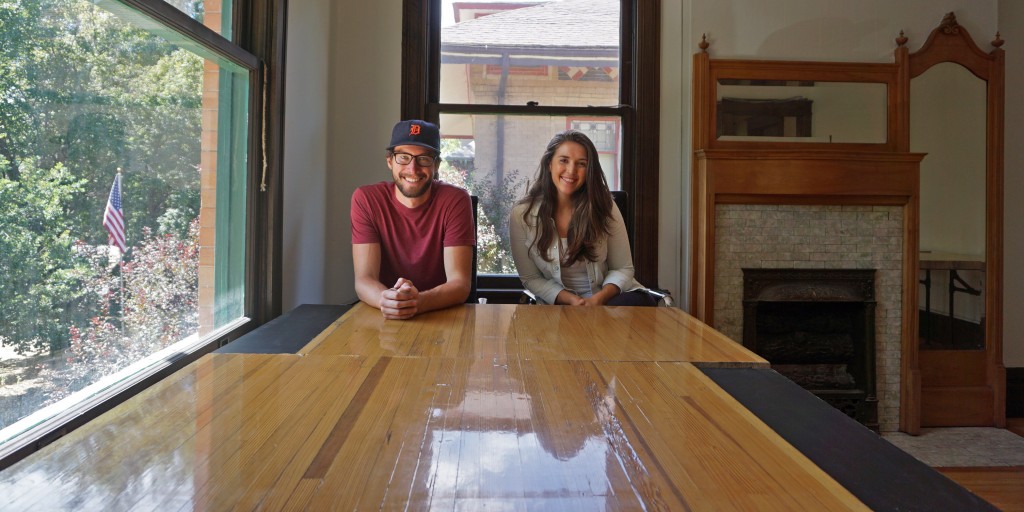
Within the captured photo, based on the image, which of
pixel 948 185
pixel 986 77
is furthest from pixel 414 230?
pixel 986 77

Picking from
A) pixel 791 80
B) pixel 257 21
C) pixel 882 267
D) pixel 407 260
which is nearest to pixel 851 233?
pixel 882 267

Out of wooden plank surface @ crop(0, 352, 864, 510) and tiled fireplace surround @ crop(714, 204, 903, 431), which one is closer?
wooden plank surface @ crop(0, 352, 864, 510)

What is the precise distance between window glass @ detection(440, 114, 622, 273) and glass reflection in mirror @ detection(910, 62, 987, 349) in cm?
162

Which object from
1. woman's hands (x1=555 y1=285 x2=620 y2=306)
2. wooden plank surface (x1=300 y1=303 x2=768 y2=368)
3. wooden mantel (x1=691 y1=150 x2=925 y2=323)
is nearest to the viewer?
wooden plank surface (x1=300 y1=303 x2=768 y2=368)

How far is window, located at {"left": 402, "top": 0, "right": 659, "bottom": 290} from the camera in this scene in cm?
357

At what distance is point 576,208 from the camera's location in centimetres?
290

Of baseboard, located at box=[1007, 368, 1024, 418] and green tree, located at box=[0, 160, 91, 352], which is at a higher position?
green tree, located at box=[0, 160, 91, 352]

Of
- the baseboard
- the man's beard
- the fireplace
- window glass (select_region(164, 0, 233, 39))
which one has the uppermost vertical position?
window glass (select_region(164, 0, 233, 39))

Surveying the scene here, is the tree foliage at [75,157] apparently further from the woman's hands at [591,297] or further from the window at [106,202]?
the woman's hands at [591,297]

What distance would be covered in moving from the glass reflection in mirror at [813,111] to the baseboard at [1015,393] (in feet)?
5.12

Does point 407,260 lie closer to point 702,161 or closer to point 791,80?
point 702,161

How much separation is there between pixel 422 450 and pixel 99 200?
112 cm

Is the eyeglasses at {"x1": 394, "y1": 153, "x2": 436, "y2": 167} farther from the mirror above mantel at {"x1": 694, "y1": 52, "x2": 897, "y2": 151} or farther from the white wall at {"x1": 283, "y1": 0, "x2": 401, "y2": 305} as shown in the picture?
the mirror above mantel at {"x1": 694, "y1": 52, "x2": 897, "y2": 151}

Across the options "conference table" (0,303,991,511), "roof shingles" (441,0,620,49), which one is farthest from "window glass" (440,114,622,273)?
"conference table" (0,303,991,511)
